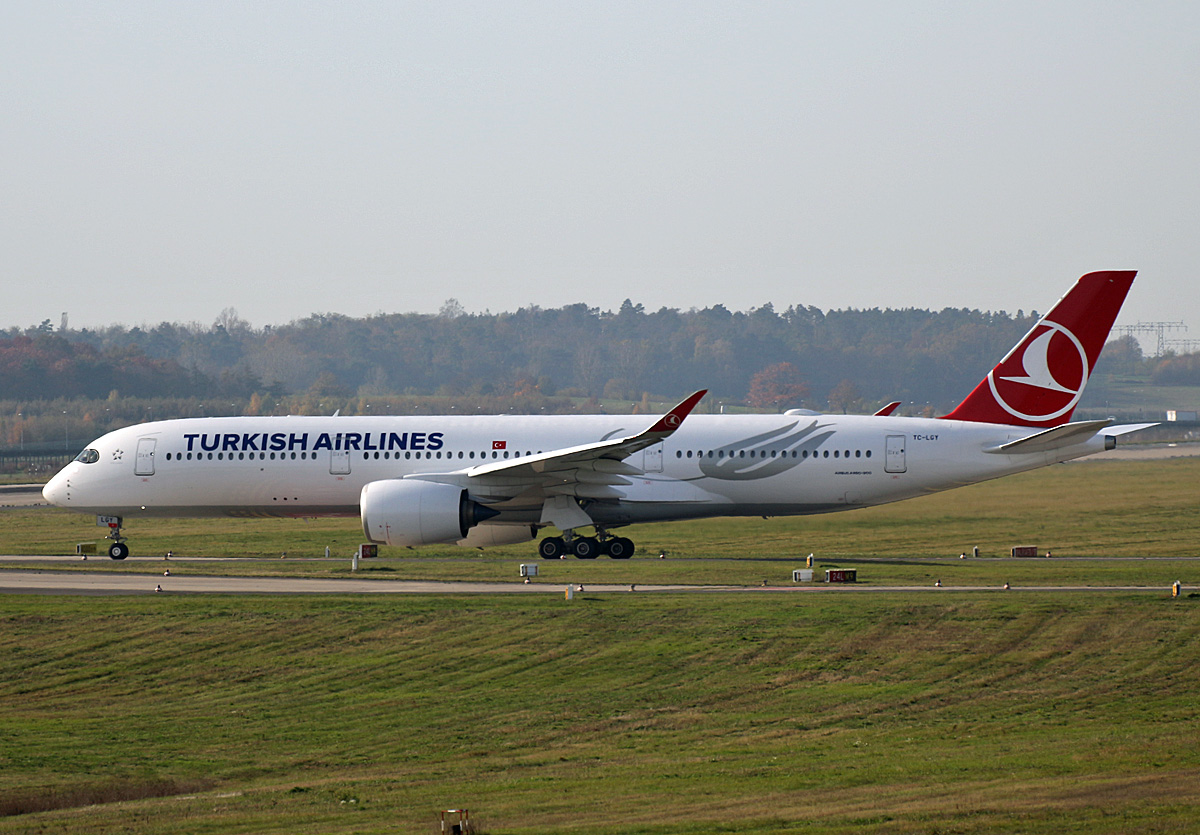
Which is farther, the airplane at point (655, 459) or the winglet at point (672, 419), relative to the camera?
the airplane at point (655, 459)

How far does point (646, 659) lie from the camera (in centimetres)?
2305

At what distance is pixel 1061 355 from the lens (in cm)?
3541

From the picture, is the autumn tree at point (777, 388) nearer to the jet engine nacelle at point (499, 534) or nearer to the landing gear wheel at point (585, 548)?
the jet engine nacelle at point (499, 534)

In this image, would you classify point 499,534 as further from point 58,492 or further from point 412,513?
point 58,492

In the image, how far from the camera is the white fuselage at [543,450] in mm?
35500

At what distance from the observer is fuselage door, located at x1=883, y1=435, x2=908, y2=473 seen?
35.4 m

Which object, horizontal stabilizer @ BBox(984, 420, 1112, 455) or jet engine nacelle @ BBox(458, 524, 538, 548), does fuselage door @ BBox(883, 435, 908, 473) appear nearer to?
horizontal stabilizer @ BBox(984, 420, 1112, 455)

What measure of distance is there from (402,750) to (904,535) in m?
25.0

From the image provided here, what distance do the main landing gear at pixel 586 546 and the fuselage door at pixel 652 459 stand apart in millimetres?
2008

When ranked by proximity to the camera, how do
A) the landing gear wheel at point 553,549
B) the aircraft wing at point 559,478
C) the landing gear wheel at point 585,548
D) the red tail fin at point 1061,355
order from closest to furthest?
1. the aircraft wing at point 559,478
2. the red tail fin at point 1061,355
3. the landing gear wheel at point 585,548
4. the landing gear wheel at point 553,549

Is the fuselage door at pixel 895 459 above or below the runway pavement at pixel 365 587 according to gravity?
above

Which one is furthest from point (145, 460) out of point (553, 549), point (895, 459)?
point (895, 459)

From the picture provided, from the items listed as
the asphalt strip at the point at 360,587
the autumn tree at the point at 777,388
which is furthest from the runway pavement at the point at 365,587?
the autumn tree at the point at 777,388

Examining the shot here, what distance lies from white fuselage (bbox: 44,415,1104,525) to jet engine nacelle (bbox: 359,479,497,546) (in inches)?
64.6
